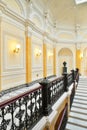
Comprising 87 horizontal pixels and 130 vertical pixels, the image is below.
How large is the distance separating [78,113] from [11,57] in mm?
4267

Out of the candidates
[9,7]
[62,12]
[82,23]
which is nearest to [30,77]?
[9,7]

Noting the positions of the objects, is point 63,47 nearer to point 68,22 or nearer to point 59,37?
point 59,37

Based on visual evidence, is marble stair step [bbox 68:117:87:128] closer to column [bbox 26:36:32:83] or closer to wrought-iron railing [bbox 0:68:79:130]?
wrought-iron railing [bbox 0:68:79:130]

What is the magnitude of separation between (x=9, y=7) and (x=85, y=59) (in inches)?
436

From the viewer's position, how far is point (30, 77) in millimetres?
8742

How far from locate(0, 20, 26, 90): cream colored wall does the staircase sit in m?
3.22

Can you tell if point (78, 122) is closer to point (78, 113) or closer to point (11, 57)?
point (78, 113)

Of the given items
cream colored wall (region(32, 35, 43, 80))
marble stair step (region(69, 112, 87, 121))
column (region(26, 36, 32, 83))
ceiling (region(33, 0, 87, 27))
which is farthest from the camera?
ceiling (region(33, 0, 87, 27))

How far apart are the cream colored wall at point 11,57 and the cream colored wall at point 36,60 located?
140 centimetres

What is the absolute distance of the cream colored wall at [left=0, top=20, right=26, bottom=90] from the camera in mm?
6301

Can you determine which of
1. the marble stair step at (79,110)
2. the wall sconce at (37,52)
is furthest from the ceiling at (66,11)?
the marble stair step at (79,110)

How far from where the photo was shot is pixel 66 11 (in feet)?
44.0

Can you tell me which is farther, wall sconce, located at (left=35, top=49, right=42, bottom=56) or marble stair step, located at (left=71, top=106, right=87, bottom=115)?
wall sconce, located at (left=35, top=49, right=42, bottom=56)

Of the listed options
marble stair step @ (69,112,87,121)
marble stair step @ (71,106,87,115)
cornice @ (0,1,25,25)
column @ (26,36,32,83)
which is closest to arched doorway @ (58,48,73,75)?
column @ (26,36,32,83)
